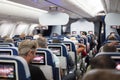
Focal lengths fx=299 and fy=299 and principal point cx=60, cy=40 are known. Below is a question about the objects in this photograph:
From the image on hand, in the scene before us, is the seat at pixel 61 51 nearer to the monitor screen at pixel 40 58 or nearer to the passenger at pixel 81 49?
the monitor screen at pixel 40 58

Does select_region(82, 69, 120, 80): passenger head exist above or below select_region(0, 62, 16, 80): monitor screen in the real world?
above

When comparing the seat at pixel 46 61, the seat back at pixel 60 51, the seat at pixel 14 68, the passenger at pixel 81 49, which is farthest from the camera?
the passenger at pixel 81 49

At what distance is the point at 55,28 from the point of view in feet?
58.8

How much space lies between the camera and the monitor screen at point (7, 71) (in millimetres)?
2902

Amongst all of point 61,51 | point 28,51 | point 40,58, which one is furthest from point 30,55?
point 61,51

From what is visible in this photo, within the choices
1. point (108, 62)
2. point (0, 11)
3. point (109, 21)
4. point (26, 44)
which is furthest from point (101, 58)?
point (0, 11)

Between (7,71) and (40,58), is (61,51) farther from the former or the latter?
(7,71)

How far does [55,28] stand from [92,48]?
4.02 meters

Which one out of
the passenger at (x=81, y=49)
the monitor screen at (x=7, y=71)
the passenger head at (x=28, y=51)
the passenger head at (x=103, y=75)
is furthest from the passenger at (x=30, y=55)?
the passenger at (x=81, y=49)

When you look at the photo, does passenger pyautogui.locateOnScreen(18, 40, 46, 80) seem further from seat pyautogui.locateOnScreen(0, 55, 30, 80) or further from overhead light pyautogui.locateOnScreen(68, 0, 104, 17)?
overhead light pyautogui.locateOnScreen(68, 0, 104, 17)

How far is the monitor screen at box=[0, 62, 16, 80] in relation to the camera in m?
2.90

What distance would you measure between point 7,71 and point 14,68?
3.3 inches

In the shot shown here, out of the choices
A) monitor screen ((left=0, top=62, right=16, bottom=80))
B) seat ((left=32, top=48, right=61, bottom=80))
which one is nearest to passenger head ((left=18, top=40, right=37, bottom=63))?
monitor screen ((left=0, top=62, right=16, bottom=80))

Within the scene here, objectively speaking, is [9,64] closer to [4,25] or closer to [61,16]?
[61,16]
